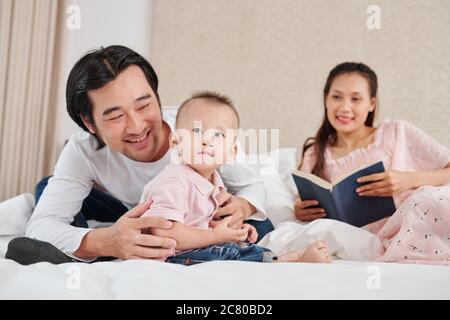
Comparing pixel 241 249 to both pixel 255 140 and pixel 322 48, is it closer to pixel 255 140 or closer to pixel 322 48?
pixel 255 140

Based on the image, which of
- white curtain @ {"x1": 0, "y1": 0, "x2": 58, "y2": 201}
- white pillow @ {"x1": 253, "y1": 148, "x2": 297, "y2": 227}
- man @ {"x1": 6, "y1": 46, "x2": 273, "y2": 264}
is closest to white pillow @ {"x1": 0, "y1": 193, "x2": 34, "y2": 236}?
man @ {"x1": 6, "y1": 46, "x2": 273, "y2": 264}

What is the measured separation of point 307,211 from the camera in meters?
1.66

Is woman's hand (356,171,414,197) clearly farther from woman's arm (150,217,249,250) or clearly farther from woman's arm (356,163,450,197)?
woman's arm (150,217,249,250)

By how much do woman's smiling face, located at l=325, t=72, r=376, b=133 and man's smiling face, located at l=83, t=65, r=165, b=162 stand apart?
88cm

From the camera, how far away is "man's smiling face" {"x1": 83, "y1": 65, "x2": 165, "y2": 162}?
1.20 m

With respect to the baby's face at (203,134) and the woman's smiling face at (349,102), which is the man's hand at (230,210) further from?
the woman's smiling face at (349,102)

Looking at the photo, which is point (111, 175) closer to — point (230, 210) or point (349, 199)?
point (230, 210)

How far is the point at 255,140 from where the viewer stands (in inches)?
107

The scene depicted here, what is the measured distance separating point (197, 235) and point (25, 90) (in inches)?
82.4

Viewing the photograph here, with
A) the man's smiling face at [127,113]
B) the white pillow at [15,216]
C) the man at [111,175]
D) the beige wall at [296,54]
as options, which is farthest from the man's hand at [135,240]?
the beige wall at [296,54]

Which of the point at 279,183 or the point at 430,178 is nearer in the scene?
the point at 430,178

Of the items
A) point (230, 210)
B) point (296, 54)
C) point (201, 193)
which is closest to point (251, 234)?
point (230, 210)

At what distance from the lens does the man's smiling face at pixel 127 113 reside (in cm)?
120

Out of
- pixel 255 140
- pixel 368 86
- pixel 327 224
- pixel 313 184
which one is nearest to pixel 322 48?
pixel 255 140
